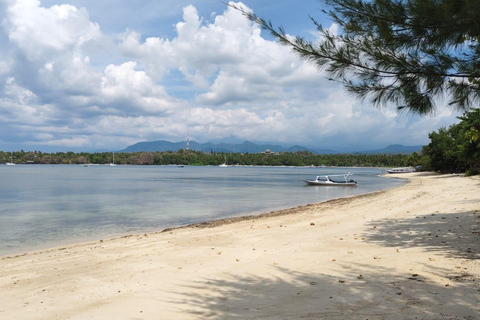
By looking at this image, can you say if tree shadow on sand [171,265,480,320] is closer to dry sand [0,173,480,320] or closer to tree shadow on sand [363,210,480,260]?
dry sand [0,173,480,320]

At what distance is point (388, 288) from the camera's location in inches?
240

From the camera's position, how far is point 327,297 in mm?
5828

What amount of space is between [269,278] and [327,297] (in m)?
1.54

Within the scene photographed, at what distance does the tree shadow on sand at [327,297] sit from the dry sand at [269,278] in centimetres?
2

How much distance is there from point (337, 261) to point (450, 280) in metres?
2.30

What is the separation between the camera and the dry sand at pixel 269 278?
5488 mm

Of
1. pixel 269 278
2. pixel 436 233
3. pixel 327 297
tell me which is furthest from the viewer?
pixel 436 233

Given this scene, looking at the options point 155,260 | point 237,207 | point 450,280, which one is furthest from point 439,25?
point 237,207

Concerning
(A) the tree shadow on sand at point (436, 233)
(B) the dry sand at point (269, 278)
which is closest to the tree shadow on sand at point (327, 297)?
(B) the dry sand at point (269, 278)

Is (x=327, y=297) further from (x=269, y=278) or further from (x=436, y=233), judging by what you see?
(x=436, y=233)

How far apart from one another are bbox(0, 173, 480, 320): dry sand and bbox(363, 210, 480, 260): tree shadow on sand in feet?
0.12

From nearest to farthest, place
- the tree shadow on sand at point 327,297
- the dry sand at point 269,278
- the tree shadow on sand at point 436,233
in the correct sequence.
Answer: the tree shadow on sand at point 327,297 < the dry sand at point 269,278 < the tree shadow on sand at point 436,233

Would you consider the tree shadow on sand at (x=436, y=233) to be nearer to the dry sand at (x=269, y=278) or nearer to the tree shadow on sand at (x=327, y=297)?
the dry sand at (x=269, y=278)

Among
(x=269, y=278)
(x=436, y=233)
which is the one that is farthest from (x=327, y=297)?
(x=436, y=233)
